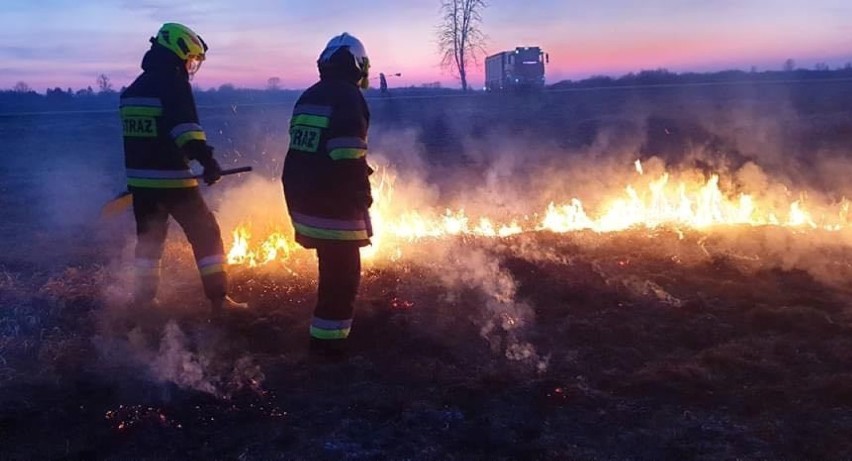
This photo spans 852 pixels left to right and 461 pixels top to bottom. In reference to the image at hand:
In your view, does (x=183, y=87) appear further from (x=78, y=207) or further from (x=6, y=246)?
(x=78, y=207)

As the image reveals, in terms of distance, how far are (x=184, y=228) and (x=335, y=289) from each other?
1653 millimetres

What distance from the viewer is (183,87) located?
549cm

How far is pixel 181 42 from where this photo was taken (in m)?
5.59

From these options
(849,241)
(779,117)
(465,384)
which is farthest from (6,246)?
(779,117)

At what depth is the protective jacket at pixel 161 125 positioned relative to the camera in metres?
5.43

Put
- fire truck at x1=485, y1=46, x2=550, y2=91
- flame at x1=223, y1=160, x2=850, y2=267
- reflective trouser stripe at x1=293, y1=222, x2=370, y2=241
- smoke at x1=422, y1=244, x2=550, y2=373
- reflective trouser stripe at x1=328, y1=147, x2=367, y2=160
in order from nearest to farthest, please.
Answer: reflective trouser stripe at x1=328, y1=147, x2=367, y2=160 → reflective trouser stripe at x1=293, y1=222, x2=370, y2=241 → smoke at x1=422, y1=244, x2=550, y2=373 → flame at x1=223, y1=160, x2=850, y2=267 → fire truck at x1=485, y1=46, x2=550, y2=91

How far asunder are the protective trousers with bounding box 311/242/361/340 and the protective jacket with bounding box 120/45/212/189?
1.43m

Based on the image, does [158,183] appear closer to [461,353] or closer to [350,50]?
[350,50]

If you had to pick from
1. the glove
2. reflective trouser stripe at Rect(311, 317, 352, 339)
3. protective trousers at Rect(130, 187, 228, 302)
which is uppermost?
the glove

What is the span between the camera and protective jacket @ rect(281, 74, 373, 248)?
4.66 m

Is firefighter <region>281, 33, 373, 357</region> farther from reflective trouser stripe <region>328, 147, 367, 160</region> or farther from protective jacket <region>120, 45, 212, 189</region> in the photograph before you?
protective jacket <region>120, 45, 212, 189</region>

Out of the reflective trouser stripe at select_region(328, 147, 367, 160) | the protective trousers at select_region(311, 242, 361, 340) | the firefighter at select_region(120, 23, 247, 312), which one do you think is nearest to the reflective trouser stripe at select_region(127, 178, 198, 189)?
the firefighter at select_region(120, 23, 247, 312)

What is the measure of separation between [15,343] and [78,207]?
26.8 ft

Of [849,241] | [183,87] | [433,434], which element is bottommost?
[433,434]
